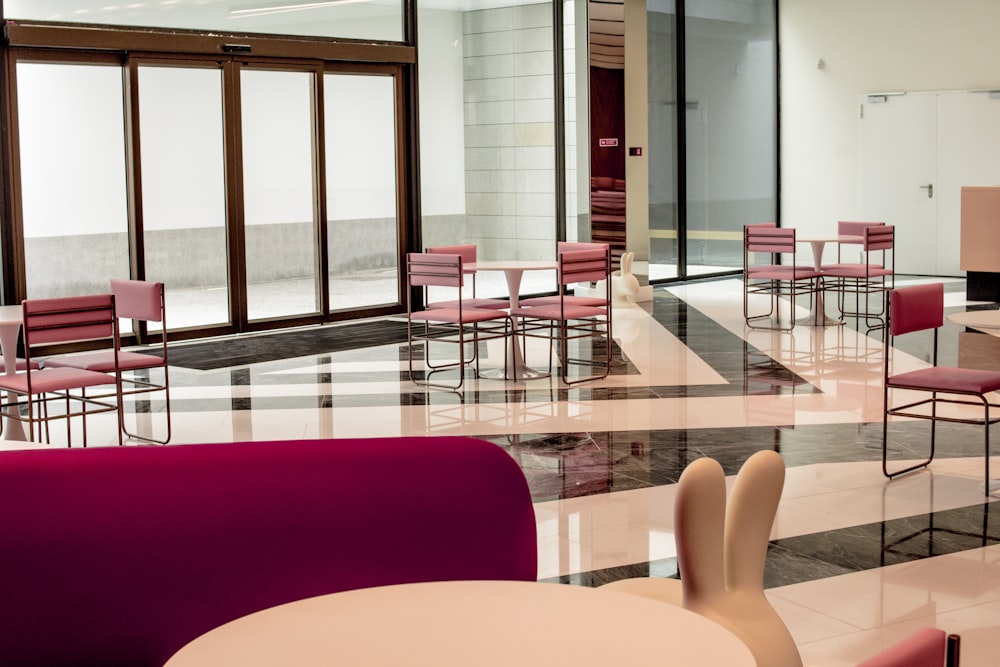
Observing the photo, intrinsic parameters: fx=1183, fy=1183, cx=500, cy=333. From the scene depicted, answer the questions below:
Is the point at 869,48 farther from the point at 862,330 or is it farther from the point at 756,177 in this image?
the point at 862,330

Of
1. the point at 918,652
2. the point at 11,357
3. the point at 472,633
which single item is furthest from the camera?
the point at 11,357

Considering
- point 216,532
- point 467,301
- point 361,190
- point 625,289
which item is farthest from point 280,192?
point 216,532

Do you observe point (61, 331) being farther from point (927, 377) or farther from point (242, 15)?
point (242, 15)

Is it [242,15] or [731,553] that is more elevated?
[242,15]

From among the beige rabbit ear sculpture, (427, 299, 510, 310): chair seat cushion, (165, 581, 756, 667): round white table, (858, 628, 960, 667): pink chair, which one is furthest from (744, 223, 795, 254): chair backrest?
(858, 628, 960, 667): pink chair

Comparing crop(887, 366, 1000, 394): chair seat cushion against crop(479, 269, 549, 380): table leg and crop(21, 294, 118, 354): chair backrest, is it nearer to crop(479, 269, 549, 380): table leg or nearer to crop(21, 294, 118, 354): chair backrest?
crop(479, 269, 549, 380): table leg

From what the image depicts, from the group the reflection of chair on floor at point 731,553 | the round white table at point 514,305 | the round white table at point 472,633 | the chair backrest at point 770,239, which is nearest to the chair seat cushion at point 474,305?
the round white table at point 514,305

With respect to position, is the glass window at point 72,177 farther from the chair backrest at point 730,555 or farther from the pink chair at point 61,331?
the chair backrest at point 730,555

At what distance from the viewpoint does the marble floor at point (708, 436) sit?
156 inches

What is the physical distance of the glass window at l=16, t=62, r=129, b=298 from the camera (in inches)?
361

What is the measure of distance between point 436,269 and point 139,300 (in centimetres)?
205

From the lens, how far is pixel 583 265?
7.86 metres

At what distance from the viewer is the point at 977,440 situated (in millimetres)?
6129

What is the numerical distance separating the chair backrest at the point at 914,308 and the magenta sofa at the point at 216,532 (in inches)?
124
